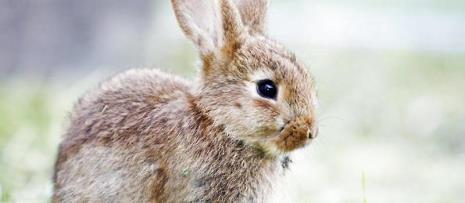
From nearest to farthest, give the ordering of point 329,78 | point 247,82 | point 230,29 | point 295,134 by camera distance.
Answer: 1. point 295,134
2. point 247,82
3. point 230,29
4. point 329,78

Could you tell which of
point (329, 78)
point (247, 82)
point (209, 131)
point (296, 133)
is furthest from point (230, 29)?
point (329, 78)

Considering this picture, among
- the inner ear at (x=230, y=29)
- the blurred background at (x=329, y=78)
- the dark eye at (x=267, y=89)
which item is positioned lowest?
the blurred background at (x=329, y=78)

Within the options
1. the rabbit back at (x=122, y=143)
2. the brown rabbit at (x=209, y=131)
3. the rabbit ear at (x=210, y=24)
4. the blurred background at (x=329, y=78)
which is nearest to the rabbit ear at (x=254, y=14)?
the brown rabbit at (x=209, y=131)

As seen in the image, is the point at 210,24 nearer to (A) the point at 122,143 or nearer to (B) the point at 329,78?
(A) the point at 122,143

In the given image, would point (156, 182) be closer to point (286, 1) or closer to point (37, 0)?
point (37, 0)

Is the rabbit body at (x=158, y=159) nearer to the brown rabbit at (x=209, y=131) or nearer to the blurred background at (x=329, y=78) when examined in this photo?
the brown rabbit at (x=209, y=131)

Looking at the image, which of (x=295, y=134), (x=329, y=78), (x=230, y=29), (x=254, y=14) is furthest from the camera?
(x=329, y=78)
